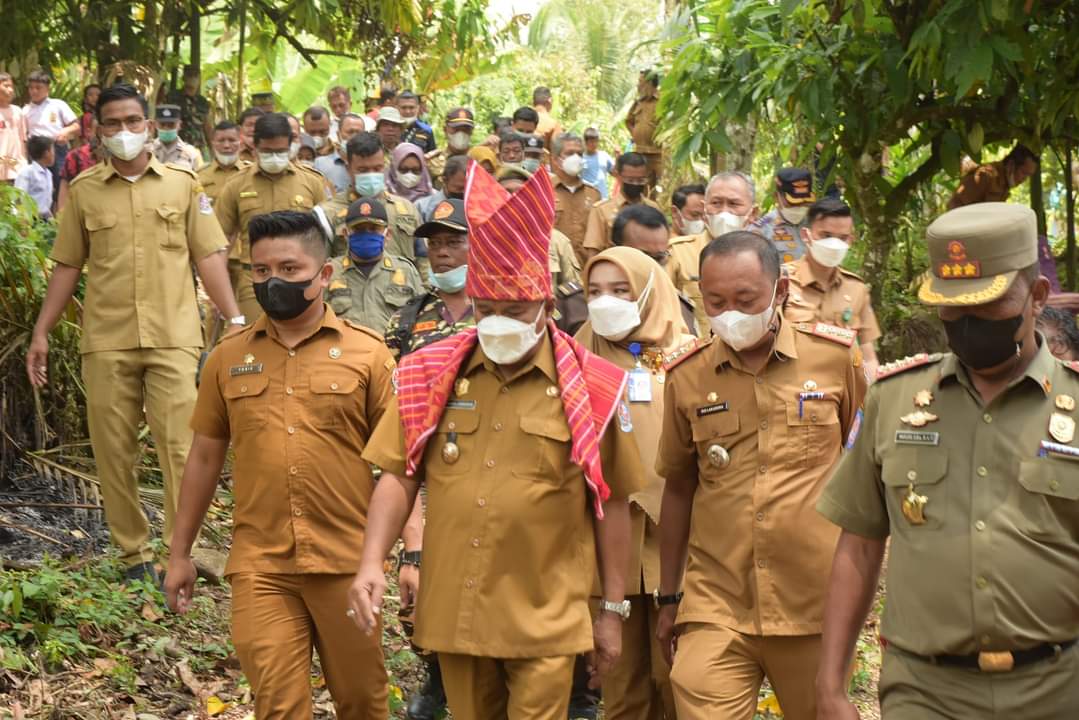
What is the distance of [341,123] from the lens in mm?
17797

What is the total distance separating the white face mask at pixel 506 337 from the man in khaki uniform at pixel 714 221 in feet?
17.6

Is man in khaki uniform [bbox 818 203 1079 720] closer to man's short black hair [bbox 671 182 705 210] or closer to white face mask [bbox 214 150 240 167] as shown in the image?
man's short black hair [bbox 671 182 705 210]

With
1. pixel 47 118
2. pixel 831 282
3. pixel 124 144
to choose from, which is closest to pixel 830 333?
pixel 831 282

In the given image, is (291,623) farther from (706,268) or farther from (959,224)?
(959,224)

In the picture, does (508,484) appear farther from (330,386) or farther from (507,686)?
(330,386)

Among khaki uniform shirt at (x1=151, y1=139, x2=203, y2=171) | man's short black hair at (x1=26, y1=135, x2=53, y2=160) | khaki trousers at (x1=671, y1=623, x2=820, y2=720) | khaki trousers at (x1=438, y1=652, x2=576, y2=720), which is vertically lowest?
khaki trousers at (x1=671, y1=623, x2=820, y2=720)

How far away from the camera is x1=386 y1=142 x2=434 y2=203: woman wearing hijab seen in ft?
44.0

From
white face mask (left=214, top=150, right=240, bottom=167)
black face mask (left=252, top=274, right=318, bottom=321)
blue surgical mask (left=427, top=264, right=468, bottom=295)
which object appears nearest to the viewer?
black face mask (left=252, top=274, right=318, bottom=321)

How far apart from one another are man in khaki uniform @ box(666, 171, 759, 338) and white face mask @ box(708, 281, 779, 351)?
16.2 ft

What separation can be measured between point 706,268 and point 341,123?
13137 millimetres

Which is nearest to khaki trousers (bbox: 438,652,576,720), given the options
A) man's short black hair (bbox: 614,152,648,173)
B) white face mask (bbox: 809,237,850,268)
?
white face mask (bbox: 809,237,850,268)

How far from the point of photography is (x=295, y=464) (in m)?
5.48

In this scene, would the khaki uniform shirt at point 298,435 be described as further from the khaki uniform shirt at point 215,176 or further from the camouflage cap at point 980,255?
the khaki uniform shirt at point 215,176

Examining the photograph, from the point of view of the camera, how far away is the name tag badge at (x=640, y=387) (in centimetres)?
614
